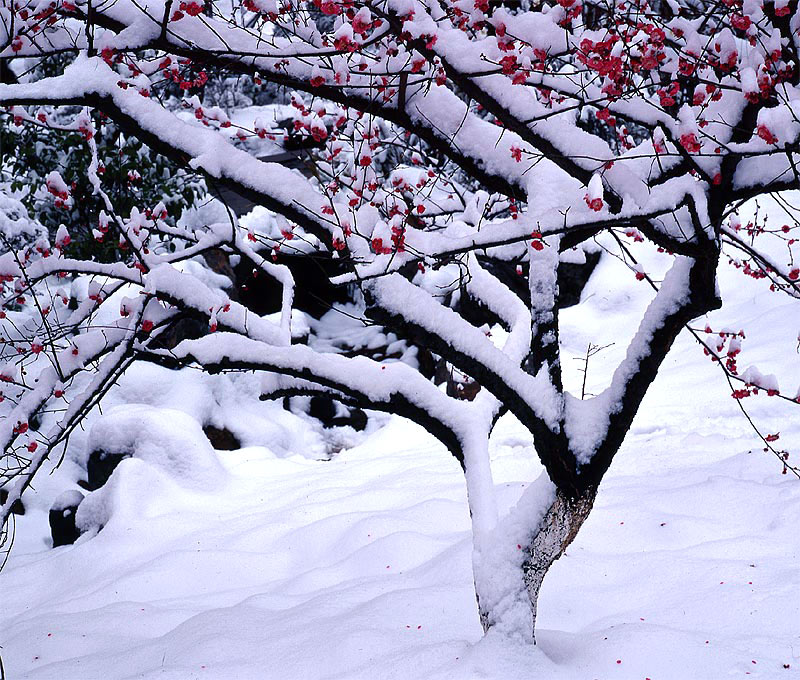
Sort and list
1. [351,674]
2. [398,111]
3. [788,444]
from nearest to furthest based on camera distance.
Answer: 1. [398,111]
2. [351,674]
3. [788,444]

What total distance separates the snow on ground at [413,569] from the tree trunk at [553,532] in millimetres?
334

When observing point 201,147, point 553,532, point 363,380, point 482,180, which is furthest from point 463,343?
point 201,147

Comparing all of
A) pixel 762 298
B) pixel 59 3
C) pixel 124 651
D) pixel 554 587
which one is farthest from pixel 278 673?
pixel 762 298

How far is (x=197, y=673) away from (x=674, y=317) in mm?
2693

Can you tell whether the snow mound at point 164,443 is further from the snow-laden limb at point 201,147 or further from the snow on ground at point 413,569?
the snow-laden limb at point 201,147

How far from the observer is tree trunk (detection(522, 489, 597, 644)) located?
2.92 metres

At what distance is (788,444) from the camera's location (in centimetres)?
569

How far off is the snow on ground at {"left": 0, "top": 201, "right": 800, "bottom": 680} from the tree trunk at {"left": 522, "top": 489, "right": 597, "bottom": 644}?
334 mm

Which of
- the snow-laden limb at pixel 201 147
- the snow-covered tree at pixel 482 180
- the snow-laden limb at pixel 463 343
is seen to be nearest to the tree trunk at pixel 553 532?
the snow-covered tree at pixel 482 180

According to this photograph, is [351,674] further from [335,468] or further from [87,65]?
[335,468]

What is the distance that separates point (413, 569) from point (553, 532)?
6.24ft

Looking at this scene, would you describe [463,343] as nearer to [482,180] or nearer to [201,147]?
[482,180]

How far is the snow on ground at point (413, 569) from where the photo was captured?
311 centimetres

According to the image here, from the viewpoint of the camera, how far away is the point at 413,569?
4617 millimetres
